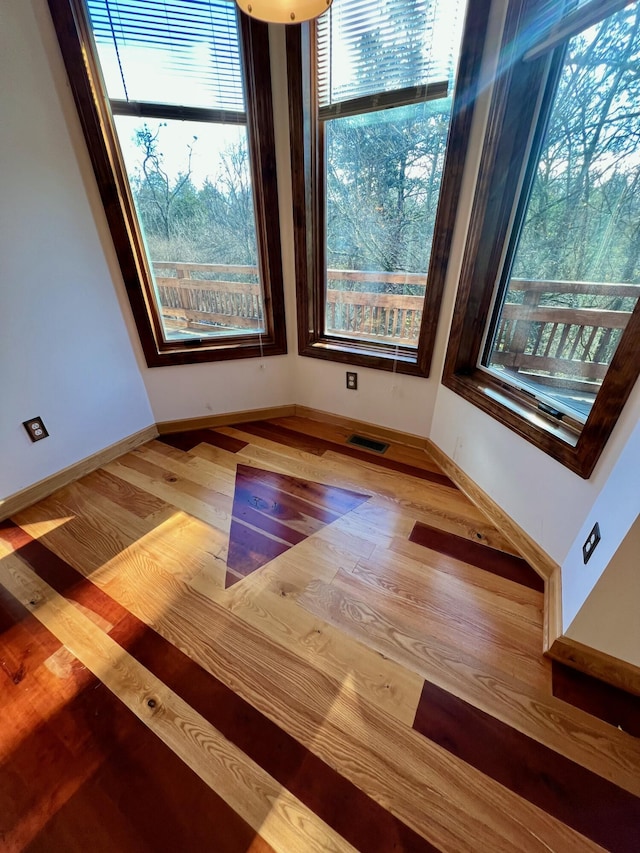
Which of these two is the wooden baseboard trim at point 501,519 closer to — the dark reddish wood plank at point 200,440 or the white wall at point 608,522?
the white wall at point 608,522

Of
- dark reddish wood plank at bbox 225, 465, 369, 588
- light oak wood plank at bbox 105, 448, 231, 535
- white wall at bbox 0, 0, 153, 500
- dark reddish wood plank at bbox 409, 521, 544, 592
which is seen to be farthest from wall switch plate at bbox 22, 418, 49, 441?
dark reddish wood plank at bbox 409, 521, 544, 592

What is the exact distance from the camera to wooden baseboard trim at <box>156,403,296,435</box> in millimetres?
2494

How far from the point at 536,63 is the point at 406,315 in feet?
3.65

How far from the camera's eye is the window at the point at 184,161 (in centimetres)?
164

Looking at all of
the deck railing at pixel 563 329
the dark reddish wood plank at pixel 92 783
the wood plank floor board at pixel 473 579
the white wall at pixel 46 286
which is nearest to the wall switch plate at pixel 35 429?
the white wall at pixel 46 286

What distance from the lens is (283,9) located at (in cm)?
109

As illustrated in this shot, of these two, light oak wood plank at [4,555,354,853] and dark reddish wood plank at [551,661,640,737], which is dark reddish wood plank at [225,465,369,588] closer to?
light oak wood plank at [4,555,354,853]

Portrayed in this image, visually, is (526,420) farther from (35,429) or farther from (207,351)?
(35,429)

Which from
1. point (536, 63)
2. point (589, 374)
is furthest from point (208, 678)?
point (536, 63)

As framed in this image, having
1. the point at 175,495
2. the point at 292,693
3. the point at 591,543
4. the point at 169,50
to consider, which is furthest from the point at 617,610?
the point at 169,50

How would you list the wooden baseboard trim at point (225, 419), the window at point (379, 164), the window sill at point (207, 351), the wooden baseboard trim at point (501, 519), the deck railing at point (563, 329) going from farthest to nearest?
the wooden baseboard trim at point (225, 419)
the window sill at point (207, 351)
the window at point (379, 164)
the wooden baseboard trim at point (501, 519)
the deck railing at point (563, 329)

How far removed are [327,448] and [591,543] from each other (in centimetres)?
150

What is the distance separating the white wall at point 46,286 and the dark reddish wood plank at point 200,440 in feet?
1.27

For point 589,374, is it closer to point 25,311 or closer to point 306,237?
point 306,237
